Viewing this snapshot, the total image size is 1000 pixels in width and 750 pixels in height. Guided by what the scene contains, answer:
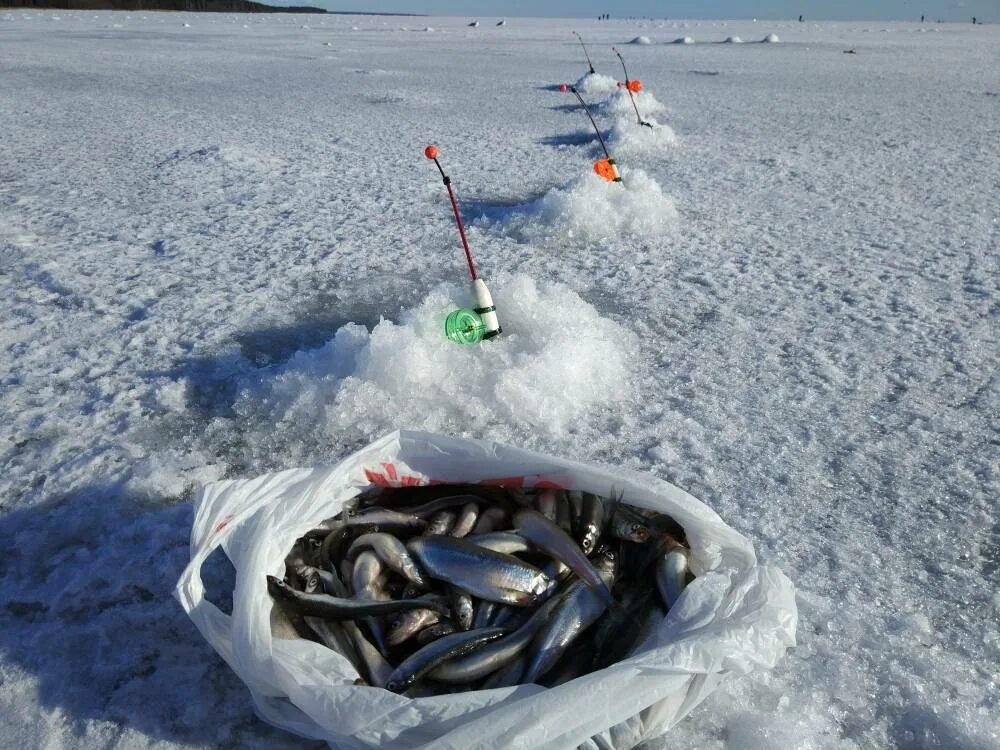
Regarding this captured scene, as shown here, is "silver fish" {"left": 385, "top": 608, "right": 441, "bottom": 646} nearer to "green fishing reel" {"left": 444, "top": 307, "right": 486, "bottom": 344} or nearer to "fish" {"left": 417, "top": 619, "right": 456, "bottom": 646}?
"fish" {"left": 417, "top": 619, "right": 456, "bottom": 646}

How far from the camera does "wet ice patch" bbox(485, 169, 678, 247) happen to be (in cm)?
524

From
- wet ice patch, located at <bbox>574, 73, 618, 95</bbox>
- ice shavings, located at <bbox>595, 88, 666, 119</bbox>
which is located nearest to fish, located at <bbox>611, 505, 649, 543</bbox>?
ice shavings, located at <bbox>595, 88, 666, 119</bbox>

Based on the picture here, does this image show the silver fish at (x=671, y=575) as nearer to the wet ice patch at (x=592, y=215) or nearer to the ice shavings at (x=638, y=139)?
the wet ice patch at (x=592, y=215)

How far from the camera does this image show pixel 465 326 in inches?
127

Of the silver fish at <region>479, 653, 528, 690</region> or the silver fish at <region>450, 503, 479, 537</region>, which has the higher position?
the silver fish at <region>450, 503, 479, 537</region>

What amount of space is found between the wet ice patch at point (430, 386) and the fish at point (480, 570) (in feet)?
2.69

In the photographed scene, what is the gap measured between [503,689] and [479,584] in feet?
1.68

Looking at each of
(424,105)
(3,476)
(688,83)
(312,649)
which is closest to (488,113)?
(424,105)

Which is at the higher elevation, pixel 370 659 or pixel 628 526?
pixel 628 526

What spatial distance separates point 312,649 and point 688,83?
1501 centimetres

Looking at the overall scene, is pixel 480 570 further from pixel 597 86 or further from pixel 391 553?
pixel 597 86

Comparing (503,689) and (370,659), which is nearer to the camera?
(503,689)

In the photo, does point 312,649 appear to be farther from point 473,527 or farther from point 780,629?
point 780,629

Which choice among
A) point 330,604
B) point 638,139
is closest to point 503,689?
point 330,604
